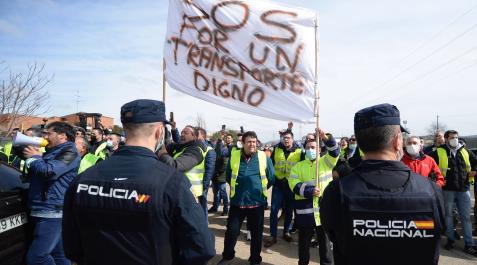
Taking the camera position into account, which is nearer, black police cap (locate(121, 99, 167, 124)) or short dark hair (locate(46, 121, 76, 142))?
black police cap (locate(121, 99, 167, 124))

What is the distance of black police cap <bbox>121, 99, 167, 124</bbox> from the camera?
211 cm

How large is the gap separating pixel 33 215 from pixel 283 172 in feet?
15.7

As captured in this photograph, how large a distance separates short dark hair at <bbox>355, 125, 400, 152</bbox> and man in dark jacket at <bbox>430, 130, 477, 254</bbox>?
5.12 meters

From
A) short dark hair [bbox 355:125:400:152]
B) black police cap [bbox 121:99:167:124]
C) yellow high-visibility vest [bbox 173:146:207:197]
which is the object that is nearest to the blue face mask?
yellow high-visibility vest [bbox 173:146:207:197]

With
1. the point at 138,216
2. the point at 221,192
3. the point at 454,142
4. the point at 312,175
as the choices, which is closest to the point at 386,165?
the point at 138,216

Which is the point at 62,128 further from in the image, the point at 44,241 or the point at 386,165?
the point at 386,165

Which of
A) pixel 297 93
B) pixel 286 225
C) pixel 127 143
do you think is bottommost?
pixel 286 225

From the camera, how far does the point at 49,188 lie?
386 centimetres

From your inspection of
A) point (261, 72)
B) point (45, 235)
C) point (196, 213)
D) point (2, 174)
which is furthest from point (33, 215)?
point (261, 72)

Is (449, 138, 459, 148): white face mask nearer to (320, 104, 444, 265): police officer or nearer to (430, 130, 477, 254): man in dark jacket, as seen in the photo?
(430, 130, 477, 254): man in dark jacket

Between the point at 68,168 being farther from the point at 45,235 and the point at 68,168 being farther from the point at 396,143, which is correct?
the point at 396,143

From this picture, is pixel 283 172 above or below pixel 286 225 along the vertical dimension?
above

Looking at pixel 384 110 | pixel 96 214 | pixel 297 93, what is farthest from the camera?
pixel 297 93

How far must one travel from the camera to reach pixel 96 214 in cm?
193
